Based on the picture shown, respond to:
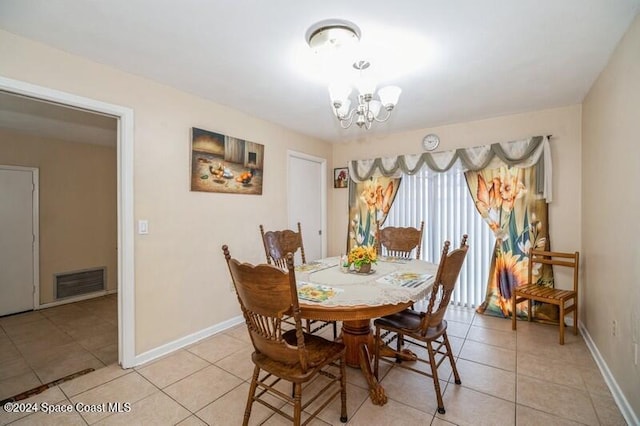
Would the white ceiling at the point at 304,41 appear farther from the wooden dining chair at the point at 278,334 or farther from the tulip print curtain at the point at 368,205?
the tulip print curtain at the point at 368,205

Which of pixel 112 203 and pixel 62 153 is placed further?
pixel 112 203

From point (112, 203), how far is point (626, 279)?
601 centimetres

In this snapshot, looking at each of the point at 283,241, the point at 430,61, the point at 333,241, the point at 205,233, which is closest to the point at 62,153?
the point at 205,233

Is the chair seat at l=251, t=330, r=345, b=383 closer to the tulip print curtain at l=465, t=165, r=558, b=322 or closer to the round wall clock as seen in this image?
the tulip print curtain at l=465, t=165, r=558, b=322

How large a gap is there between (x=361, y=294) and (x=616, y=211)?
1.88 metres

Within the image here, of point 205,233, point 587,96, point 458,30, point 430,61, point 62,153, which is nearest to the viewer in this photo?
point 458,30

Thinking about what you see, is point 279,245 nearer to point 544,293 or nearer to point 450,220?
point 450,220

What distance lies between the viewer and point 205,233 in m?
2.89

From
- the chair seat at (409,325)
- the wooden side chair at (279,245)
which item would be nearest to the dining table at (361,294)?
the chair seat at (409,325)

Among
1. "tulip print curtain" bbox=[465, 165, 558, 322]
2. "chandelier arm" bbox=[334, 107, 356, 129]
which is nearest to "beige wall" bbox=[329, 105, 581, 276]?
"tulip print curtain" bbox=[465, 165, 558, 322]

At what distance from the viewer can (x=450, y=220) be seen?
12.2ft

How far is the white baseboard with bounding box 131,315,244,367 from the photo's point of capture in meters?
2.38

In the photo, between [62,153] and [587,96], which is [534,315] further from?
[62,153]

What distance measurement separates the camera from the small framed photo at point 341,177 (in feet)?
14.9
